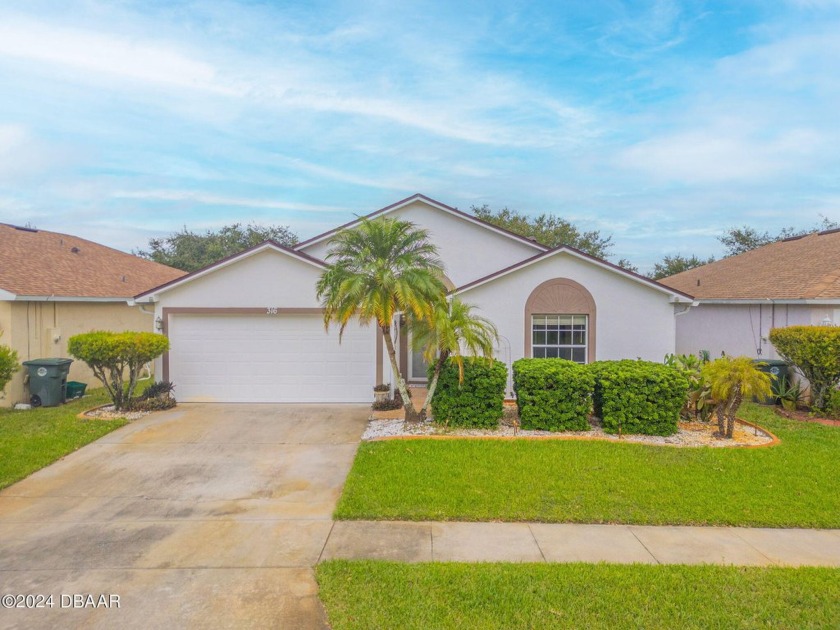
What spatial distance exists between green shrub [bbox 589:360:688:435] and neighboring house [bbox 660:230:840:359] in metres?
5.98

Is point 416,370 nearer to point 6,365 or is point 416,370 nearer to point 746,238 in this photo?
point 6,365

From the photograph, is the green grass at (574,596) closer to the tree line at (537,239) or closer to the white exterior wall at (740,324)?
the white exterior wall at (740,324)

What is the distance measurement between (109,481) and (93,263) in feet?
44.4

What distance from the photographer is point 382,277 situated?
→ 28.3ft

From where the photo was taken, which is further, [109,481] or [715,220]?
[715,220]

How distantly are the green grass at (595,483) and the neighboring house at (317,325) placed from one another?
13.6ft

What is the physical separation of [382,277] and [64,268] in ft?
42.5

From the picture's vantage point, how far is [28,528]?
5422mm

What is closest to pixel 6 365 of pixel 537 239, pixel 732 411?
pixel 732 411

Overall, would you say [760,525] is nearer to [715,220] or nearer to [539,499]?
[539,499]

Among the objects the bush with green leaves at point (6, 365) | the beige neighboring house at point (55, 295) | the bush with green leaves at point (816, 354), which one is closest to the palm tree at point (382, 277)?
the beige neighboring house at point (55, 295)

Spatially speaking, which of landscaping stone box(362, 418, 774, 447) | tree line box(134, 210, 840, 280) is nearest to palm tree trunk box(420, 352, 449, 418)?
landscaping stone box(362, 418, 774, 447)

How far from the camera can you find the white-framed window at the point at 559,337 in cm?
1220

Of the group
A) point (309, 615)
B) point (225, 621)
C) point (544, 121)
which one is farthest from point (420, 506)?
point (544, 121)
